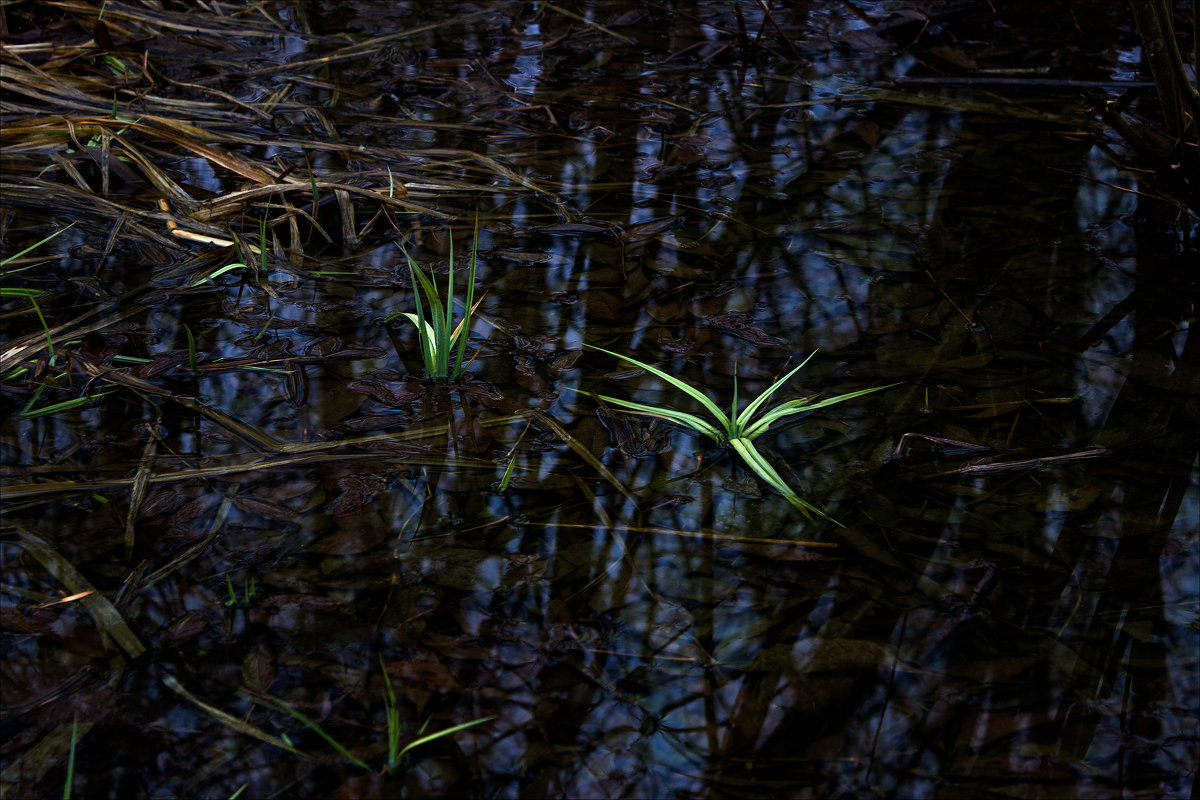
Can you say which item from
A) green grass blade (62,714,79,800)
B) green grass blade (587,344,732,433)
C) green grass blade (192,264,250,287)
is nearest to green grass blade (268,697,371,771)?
green grass blade (62,714,79,800)

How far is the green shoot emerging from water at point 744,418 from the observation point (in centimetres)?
145

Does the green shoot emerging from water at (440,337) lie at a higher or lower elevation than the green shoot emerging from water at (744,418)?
higher

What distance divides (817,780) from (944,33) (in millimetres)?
3163

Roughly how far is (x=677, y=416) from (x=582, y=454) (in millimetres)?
202

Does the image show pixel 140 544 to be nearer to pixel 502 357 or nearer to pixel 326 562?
pixel 326 562

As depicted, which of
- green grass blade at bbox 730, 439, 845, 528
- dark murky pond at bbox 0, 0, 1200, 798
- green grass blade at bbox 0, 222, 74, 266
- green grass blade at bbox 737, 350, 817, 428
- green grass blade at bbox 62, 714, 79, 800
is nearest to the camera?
green grass blade at bbox 62, 714, 79, 800

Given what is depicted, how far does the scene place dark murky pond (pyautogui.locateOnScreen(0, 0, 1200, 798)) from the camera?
111 cm

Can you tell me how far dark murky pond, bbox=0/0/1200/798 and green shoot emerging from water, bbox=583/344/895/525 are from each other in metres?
0.03

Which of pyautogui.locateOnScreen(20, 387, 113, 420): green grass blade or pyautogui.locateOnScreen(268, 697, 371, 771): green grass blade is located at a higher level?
pyautogui.locateOnScreen(20, 387, 113, 420): green grass blade

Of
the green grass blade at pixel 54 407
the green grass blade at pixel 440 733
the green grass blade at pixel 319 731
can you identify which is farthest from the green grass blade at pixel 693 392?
the green grass blade at pixel 54 407

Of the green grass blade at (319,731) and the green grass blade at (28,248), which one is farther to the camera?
the green grass blade at (28,248)

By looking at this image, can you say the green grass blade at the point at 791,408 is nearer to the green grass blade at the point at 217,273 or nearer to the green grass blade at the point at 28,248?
the green grass blade at the point at 217,273

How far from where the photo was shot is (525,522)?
138 centimetres

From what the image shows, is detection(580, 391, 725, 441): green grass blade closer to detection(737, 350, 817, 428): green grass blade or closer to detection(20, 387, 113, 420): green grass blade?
Result: detection(737, 350, 817, 428): green grass blade
